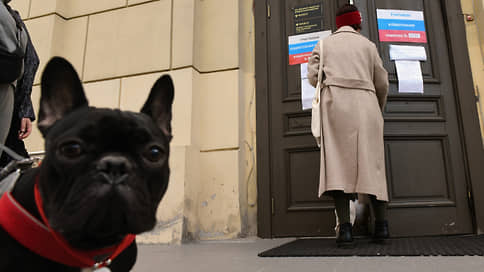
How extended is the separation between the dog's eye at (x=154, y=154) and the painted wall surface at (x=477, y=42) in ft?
12.9

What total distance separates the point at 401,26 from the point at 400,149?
1.37 m

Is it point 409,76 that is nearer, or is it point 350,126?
point 350,126

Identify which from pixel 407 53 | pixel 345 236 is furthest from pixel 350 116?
pixel 407 53

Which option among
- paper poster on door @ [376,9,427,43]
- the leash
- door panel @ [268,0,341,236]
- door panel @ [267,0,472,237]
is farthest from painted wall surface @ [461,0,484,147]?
the leash

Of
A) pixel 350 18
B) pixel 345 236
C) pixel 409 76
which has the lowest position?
pixel 345 236

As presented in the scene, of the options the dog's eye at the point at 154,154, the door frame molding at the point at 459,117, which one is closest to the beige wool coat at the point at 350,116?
the door frame molding at the point at 459,117

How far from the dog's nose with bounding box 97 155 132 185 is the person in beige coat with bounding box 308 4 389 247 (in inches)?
81.7

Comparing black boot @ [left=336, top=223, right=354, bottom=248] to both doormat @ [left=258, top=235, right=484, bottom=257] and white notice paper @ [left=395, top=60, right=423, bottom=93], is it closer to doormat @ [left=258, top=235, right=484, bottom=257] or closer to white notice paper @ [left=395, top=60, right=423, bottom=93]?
doormat @ [left=258, top=235, right=484, bottom=257]

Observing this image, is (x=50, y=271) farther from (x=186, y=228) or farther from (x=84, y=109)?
(x=186, y=228)

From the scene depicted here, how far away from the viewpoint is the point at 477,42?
4074 millimetres

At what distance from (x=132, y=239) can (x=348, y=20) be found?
2.69 m

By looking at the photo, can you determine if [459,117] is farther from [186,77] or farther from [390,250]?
[186,77]

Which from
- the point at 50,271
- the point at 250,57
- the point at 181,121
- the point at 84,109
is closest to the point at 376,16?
the point at 250,57

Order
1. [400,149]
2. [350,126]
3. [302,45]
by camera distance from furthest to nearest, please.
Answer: [302,45] < [400,149] < [350,126]
